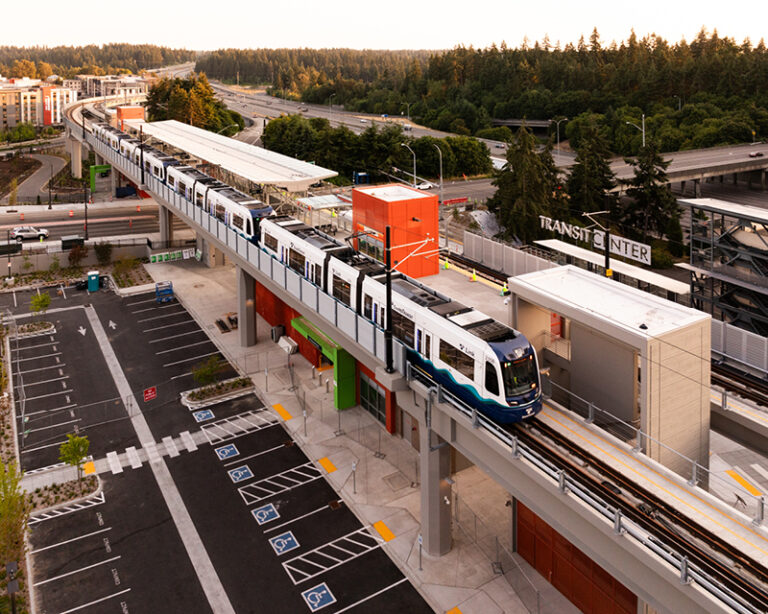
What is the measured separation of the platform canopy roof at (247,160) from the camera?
45.0m

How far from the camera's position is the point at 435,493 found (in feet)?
79.0

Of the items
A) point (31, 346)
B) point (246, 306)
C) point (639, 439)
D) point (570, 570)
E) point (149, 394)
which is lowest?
point (570, 570)

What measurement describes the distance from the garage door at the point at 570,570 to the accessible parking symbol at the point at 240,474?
1247 centimetres

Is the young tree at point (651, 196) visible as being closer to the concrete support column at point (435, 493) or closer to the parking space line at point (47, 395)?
the concrete support column at point (435, 493)

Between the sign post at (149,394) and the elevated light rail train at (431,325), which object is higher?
the elevated light rail train at (431,325)

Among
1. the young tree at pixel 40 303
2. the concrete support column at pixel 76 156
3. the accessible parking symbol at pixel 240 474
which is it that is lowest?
the accessible parking symbol at pixel 240 474

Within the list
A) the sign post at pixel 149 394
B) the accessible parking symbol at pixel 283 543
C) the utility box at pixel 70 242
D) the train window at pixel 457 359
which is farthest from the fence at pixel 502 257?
the utility box at pixel 70 242

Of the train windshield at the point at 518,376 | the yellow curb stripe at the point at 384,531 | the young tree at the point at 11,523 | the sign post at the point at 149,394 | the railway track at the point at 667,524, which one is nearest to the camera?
the railway track at the point at 667,524

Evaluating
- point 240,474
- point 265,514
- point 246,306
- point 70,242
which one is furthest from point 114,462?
point 70,242

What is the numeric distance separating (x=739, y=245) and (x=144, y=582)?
106 feet

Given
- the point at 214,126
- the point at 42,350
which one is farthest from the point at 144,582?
the point at 214,126

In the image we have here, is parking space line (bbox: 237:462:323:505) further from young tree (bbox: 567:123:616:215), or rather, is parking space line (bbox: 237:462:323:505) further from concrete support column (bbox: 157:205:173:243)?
young tree (bbox: 567:123:616:215)

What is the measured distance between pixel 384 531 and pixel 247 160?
1453 inches

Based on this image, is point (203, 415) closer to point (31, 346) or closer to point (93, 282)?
point (31, 346)
